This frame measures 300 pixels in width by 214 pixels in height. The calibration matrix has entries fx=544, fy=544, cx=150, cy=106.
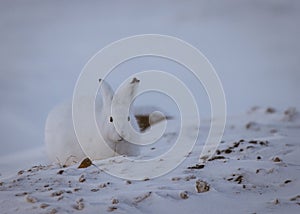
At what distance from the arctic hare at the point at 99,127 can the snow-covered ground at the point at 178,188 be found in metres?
0.80

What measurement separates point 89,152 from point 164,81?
3.41 ft

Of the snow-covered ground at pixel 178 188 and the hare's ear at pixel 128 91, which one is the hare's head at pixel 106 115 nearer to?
the hare's ear at pixel 128 91

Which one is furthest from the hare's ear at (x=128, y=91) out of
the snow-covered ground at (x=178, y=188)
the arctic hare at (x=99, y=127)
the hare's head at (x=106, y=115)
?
the snow-covered ground at (x=178, y=188)

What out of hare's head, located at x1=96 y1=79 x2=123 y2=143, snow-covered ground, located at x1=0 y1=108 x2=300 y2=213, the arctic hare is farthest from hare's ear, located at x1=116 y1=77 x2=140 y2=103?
snow-covered ground, located at x1=0 y1=108 x2=300 y2=213

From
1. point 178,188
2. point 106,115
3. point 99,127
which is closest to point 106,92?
point 106,115

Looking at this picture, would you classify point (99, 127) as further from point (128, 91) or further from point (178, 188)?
point (178, 188)

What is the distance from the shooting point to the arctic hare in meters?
5.20

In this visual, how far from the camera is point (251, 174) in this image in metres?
3.78

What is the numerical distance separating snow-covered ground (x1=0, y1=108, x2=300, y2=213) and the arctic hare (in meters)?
0.80

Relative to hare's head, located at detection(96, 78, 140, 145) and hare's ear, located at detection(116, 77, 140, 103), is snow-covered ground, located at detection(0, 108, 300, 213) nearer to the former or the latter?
hare's head, located at detection(96, 78, 140, 145)

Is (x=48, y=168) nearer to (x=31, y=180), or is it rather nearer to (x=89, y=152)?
(x=31, y=180)

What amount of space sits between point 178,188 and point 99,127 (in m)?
2.06

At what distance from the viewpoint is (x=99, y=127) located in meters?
5.32

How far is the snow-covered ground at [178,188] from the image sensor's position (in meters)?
3.06
